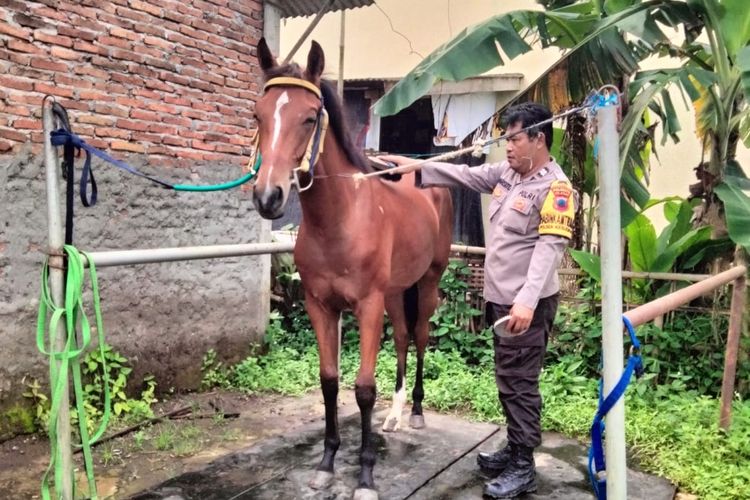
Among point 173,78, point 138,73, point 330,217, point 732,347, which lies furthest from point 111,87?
point 732,347

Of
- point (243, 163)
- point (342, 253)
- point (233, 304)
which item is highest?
point (243, 163)

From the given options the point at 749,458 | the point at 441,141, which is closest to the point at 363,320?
the point at 749,458

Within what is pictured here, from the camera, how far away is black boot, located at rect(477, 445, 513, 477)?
329 centimetres

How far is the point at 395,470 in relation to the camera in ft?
10.9

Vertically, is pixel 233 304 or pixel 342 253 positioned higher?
→ pixel 342 253

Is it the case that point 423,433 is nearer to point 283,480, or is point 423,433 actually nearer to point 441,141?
point 283,480

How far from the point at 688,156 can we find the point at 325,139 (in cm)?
570

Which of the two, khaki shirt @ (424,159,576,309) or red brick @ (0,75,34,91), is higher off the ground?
red brick @ (0,75,34,91)

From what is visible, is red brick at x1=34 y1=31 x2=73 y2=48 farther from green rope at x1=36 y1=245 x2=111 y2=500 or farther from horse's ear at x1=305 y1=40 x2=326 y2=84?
green rope at x1=36 y1=245 x2=111 y2=500

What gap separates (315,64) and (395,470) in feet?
7.17

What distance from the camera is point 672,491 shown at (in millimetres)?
3125

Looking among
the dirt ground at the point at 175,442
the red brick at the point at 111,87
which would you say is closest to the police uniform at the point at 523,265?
the dirt ground at the point at 175,442

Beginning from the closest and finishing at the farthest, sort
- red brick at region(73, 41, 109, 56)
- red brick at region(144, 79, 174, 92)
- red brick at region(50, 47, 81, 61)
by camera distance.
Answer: red brick at region(50, 47, 81, 61)
red brick at region(73, 41, 109, 56)
red brick at region(144, 79, 174, 92)

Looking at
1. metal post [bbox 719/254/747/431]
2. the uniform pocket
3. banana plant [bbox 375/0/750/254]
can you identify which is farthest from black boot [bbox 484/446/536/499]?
banana plant [bbox 375/0/750/254]
